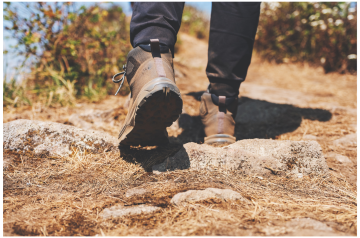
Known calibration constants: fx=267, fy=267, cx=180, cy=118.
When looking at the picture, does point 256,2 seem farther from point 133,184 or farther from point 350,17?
point 350,17

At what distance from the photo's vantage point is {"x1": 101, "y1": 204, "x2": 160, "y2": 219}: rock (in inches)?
39.3

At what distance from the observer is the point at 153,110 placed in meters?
1.22

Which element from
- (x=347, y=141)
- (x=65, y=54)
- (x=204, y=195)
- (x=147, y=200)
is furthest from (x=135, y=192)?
(x=65, y=54)

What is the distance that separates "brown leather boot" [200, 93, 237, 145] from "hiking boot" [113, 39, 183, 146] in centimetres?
40

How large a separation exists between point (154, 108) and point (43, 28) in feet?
8.38

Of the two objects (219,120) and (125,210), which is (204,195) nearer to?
(125,210)

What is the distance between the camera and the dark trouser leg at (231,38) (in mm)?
1595

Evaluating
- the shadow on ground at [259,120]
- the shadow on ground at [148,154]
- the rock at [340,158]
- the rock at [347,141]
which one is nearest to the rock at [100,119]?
the shadow on ground at [259,120]

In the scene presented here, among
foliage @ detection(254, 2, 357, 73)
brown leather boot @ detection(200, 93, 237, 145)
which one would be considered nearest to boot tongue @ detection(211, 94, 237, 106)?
brown leather boot @ detection(200, 93, 237, 145)

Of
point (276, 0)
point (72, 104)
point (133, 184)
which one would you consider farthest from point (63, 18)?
point (276, 0)

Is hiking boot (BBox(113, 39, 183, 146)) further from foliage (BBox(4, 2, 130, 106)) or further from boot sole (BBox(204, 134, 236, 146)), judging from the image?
foliage (BBox(4, 2, 130, 106))

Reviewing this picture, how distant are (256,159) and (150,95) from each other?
709mm

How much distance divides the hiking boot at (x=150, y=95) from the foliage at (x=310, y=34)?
4491 millimetres

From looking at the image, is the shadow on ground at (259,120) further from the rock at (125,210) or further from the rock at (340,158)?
the rock at (125,210)
